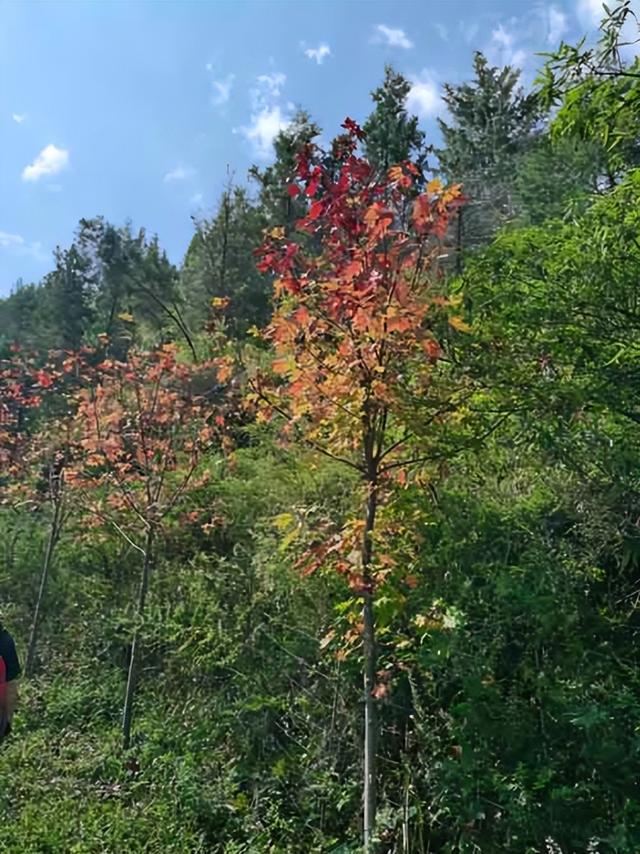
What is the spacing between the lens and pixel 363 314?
7.84 ft

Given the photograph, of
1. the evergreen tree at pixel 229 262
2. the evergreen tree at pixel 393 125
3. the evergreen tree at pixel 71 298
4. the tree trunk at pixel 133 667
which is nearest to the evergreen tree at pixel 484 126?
the evergreen tree at pixel 393 125

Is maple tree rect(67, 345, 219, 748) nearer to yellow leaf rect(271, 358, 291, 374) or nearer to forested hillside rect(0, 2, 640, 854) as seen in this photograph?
forested hillside rect(0, 2, 640, 854)

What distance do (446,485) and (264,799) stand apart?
75.6 inches

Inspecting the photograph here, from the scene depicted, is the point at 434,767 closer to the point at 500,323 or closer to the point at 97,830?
the point at 97,830

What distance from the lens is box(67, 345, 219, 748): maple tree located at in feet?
15.8

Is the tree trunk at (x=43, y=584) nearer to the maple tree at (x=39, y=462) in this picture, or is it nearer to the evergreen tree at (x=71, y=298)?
the maple tree at (x=39, y=462)

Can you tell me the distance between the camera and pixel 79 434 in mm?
6195

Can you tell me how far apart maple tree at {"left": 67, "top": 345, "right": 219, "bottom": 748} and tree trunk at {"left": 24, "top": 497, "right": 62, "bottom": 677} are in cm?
73

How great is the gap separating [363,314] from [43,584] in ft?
16.7

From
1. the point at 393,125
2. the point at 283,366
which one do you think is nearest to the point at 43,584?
the point at 283,366

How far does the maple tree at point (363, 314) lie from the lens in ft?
8.08

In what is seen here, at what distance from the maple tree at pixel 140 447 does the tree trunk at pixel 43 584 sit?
729 millimetres

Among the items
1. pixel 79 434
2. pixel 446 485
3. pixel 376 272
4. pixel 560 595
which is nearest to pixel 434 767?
pixel 560 595

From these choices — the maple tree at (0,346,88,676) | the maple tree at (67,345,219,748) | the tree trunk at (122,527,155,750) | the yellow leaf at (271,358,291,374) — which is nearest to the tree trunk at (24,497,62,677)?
the maple tree at (0,346,88,676)
